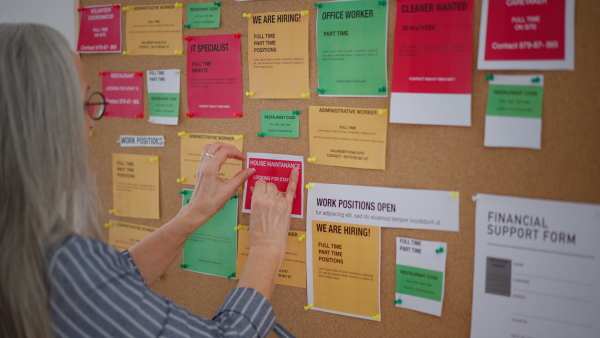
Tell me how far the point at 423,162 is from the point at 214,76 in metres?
0.53

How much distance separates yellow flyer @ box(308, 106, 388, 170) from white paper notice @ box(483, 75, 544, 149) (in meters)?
0.20

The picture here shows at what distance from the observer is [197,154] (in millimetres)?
1124

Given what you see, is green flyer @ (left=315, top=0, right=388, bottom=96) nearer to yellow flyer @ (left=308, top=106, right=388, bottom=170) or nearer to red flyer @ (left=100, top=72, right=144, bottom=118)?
yellow flyer @ (left=308, top=106, right=388, bottom=170)

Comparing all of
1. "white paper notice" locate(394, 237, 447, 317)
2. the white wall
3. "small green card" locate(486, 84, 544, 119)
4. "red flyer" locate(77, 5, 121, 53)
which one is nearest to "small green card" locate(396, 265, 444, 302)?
"white paper notice" locate(394, 237, 447, 317)

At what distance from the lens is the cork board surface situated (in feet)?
2.48

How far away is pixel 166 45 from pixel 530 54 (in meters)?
0.83

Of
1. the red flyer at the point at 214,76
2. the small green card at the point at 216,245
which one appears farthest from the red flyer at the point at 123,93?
the small green card at the point at 216,245

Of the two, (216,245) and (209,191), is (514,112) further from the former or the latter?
(216,245)

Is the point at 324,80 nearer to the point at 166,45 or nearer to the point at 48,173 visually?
the point at 166,45

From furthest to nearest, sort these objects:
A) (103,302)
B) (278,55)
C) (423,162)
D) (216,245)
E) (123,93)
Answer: (123,93) < (216,245) < (278,55) < (423,162) < (103,302)

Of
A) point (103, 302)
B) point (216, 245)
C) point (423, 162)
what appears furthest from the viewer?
point (216, 245)

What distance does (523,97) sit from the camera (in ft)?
2.59

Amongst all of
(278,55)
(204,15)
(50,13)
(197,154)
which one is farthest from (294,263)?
(50,13)

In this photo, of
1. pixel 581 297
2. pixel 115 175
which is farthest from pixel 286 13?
pixel 581 297
